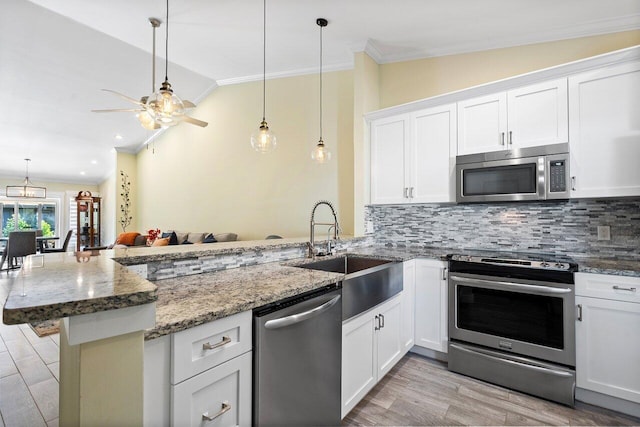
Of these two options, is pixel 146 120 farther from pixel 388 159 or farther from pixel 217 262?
pixel 388 159

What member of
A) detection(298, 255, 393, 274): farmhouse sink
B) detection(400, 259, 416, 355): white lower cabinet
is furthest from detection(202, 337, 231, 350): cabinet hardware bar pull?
detection(400, 259, 416, 355): white lower cabinet

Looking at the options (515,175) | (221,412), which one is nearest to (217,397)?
(221,412)

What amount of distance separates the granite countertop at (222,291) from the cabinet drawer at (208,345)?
0.03 meters

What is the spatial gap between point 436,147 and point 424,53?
3.77 ft

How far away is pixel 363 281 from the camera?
1841 mm

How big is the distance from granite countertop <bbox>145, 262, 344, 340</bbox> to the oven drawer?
1459 mm

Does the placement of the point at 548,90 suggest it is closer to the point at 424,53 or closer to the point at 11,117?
the point at 424,53

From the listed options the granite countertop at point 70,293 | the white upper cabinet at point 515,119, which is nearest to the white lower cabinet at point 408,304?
the white upper cabinet at point 515,119

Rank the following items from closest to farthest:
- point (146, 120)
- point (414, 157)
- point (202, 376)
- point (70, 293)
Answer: point (70, 293) → point (202, 376) → point (414, 157) → point (146, 120)

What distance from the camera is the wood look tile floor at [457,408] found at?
1.79 m

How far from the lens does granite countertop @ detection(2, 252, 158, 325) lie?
0.60 meters

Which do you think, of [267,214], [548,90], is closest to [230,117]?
[267,214]

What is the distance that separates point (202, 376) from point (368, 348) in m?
1.21

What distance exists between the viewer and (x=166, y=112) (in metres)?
2.79
